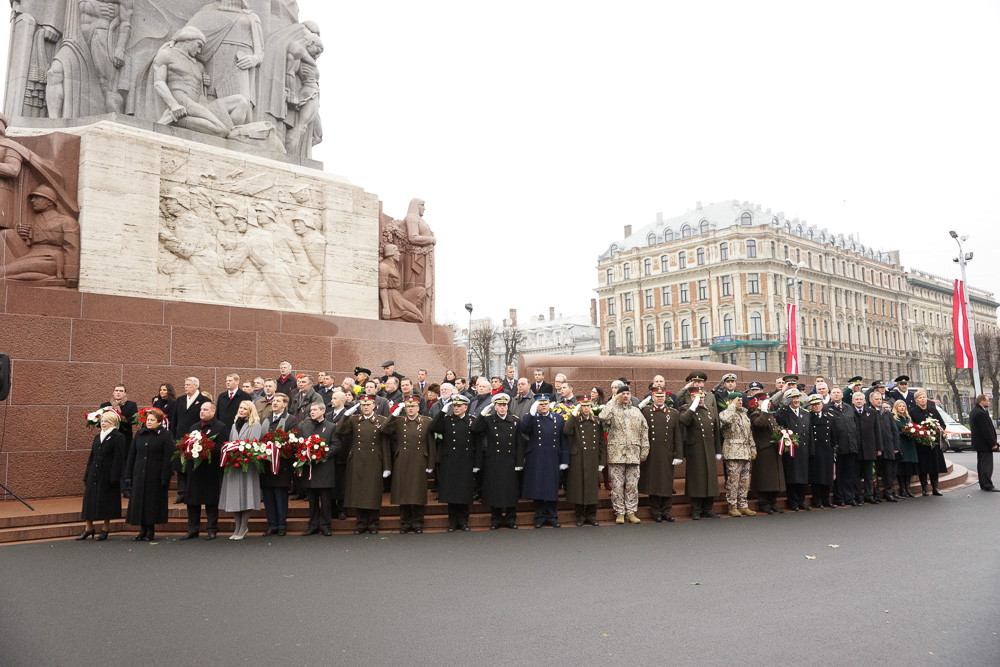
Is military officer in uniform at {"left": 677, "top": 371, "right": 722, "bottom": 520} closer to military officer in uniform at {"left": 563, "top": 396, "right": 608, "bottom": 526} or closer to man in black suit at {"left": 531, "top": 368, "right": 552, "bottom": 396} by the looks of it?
military officer in uniform at {"left": 563, "top": 396, "right": 608, "bottom": 526}

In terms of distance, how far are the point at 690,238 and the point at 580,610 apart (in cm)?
6967

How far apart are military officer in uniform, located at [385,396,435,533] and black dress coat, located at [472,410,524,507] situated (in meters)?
0.71

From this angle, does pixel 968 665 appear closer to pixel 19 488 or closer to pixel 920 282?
pixel 19 488

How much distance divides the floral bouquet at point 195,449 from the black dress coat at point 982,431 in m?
13.6

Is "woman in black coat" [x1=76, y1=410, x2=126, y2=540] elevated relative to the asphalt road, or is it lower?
elevated

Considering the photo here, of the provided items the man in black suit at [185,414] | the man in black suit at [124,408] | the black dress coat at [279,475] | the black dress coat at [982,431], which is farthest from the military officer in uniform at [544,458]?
the black dress coat at [982,431]

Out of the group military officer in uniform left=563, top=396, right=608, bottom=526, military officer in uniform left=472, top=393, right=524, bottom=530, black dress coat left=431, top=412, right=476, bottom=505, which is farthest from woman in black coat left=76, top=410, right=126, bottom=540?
military officer in uniform left=563, top=396, right=608, bottom=526

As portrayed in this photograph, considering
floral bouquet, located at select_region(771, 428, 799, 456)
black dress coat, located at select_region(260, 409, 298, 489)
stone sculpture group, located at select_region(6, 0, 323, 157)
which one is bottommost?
black dress coat, located at select_region(260, 409, 298, 489)

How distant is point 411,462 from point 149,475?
3.20 m

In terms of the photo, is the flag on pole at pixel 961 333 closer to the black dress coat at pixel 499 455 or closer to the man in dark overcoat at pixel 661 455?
the man in dark overcoat at pixel 661 455

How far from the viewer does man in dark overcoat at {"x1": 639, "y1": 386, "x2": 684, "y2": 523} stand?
10.8 m

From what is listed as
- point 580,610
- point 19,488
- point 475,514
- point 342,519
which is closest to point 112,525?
point 19,488

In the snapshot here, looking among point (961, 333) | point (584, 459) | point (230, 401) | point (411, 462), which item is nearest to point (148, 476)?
point (230, 401)

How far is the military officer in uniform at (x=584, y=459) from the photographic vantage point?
34.4 ft
